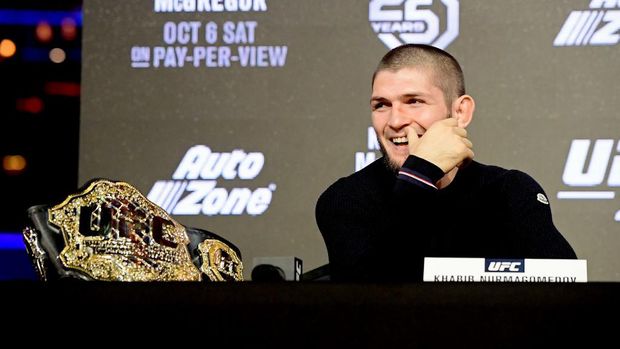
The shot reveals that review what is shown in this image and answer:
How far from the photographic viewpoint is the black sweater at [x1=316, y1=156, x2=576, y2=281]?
6.27 feet

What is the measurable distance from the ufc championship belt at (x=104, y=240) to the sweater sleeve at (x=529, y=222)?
720mm

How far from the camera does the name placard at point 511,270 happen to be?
141 cm

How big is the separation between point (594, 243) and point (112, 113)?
185 cm

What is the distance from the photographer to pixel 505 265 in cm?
142

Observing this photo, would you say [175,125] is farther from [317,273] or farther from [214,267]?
[214,267]

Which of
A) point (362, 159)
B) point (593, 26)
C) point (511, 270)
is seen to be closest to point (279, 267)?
point (511, 270)

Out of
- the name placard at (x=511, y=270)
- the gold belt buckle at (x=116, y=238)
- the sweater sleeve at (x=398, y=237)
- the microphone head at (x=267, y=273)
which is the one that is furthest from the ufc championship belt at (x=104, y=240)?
the name placard at (x=511, y=270)

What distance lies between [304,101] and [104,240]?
195 cm

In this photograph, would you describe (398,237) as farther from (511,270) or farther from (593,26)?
(593,26)

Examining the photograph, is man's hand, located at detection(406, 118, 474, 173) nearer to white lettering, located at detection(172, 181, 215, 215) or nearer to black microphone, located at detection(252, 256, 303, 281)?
black microphone, located at detection(252, 256, 303, 281)

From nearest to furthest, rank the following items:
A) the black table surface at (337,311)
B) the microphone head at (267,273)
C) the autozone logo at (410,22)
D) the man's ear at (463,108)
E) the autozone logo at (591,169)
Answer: the black table surface at (337,311), the microphone head at (267,273), the man's ear at (463,108), the autozone logo at (591,169), the autozone logo at (410,22)

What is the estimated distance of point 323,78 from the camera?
3.54m

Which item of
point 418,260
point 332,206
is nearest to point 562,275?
point 418,260

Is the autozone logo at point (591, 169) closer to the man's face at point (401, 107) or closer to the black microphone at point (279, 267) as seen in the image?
the man's face at point (401, 107)
